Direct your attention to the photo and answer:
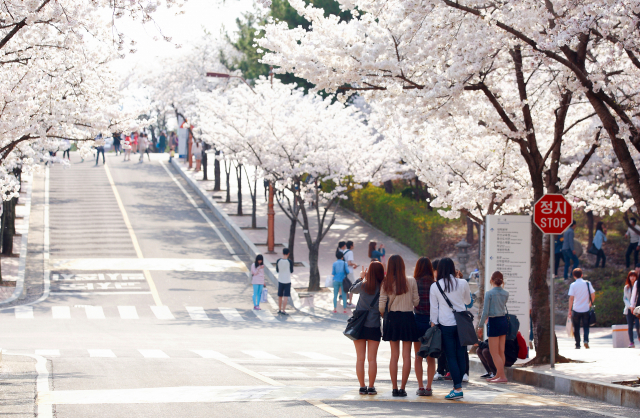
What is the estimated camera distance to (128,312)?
20.8 meters

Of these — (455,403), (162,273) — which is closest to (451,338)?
(455,403)

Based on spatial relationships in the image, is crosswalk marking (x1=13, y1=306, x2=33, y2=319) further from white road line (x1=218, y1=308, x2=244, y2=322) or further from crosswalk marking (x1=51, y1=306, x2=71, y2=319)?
white road line (x1=218, y1=308, x2=244, y2=322)

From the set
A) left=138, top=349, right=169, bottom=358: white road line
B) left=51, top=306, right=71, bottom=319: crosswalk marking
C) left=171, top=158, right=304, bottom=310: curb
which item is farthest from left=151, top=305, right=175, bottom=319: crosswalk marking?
left=138, top=349, right=169, bottom=358: white road line

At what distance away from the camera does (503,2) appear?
1080cm

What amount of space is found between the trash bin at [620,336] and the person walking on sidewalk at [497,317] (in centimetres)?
635

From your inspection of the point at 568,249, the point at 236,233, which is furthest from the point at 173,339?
the point at 236,233

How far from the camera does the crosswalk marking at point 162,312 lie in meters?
20.4

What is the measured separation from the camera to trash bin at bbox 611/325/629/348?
1623 cm

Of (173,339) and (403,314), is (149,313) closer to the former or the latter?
(173,339)

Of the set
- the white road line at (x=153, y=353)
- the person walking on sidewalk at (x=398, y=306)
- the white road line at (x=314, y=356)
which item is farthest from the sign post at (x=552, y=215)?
the white road line at (x=153, y=353)

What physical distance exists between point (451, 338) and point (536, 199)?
4.25 metres

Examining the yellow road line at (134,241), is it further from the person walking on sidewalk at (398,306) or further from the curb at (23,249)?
the person walking on sidewalk at (398,306)

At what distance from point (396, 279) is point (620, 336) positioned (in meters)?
9.52

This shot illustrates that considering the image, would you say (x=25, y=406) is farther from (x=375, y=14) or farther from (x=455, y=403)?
(x=375, y=14)
